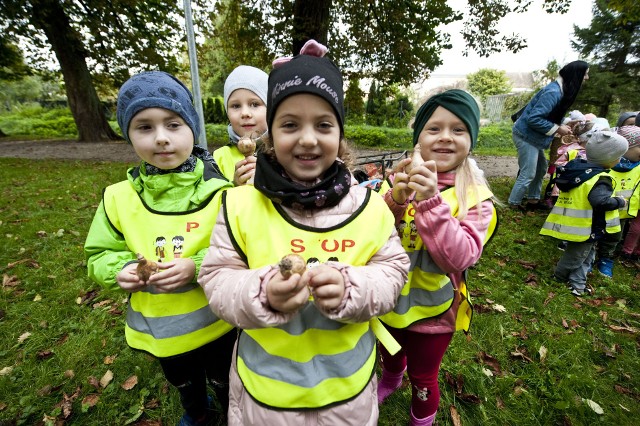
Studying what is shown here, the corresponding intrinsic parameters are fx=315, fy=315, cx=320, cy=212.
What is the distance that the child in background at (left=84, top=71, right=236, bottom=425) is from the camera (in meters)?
1.48

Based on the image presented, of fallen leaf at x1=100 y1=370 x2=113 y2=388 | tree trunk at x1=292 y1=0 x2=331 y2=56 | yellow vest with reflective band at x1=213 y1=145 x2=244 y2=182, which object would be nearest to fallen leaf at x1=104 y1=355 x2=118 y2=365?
fallen leaf at x1=100 y1=370 x2=113 y2=388

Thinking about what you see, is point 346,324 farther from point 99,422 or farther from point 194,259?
point 99,422

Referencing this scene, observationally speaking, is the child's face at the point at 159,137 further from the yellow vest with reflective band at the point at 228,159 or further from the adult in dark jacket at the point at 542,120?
the adult in dark jacket at the point at 542,120

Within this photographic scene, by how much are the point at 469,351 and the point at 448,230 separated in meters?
2.10

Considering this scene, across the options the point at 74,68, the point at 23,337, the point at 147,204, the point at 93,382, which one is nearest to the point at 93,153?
the point at 74,68

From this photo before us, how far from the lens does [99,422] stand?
7.49 feet

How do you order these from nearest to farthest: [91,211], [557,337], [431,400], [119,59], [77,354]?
[431,400], [77,354], [557,337], [91,211], [119,59]

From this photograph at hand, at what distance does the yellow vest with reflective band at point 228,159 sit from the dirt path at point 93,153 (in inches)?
369

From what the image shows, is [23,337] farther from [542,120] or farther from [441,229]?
[542,120]

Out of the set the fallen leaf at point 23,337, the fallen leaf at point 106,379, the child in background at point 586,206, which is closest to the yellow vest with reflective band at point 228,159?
the fallen leaf at point 106,379

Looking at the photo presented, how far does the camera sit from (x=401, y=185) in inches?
58.2

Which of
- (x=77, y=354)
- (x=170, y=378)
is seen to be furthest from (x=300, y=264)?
(x=77, y=354)

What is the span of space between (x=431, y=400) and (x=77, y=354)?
3.01 m

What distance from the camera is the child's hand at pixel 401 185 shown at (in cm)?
147
